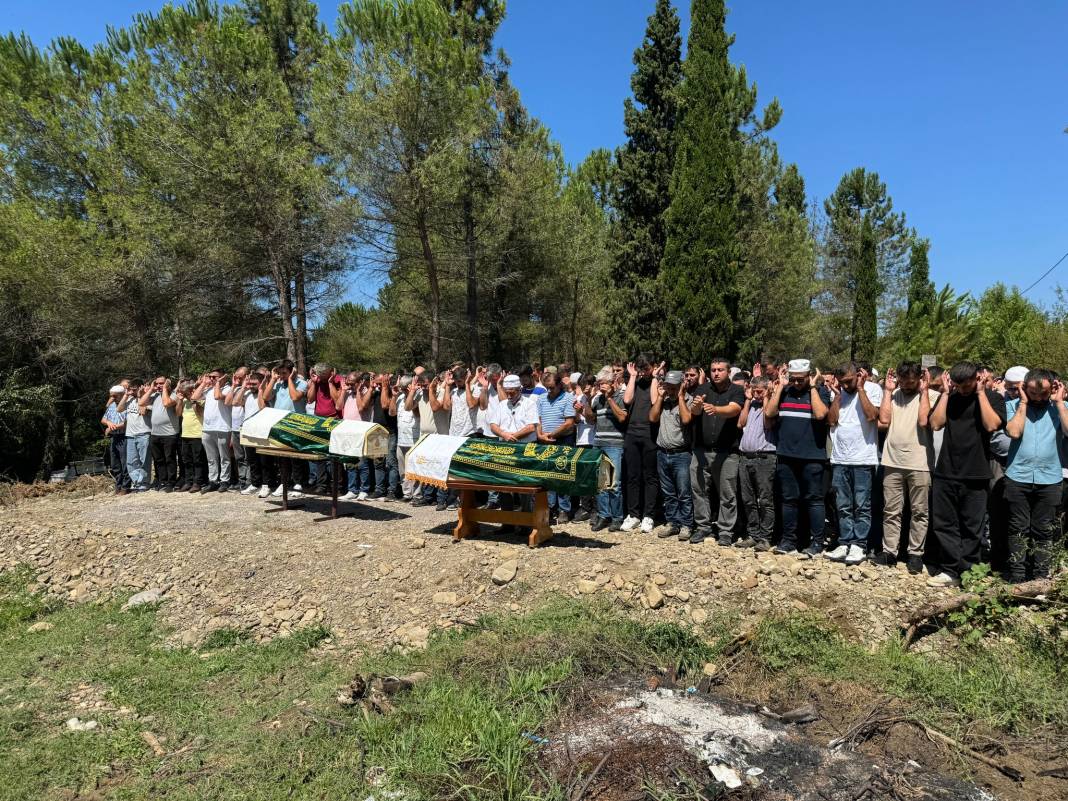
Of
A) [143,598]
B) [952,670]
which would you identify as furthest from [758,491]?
[143,598]

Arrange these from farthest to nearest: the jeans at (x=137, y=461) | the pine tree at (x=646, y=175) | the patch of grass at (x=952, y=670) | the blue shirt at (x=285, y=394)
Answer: the pine tree at (x=646, y=175) → the jeans at (x=137, y=461) → the blue shirt at (x=285, y=394) → the patch of grass at (x=952, y=670)

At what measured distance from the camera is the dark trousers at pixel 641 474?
8.30m

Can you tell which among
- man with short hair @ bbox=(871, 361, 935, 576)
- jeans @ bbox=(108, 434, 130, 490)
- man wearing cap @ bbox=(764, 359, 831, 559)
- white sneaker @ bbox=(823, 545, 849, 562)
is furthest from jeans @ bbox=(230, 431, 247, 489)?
man with short hair @ bbox=(871, 361, 935, 576)

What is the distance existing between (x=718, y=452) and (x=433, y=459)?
3.30 m

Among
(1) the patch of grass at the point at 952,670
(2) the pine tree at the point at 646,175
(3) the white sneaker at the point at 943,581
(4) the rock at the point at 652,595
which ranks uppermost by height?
(2) the pine tree at the point at 646,175

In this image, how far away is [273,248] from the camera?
18953 millimetres

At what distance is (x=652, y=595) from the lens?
20.9 ft

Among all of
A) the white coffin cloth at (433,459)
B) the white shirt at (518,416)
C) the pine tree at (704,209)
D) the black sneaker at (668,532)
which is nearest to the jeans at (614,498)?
the black sneaker at (668,532)

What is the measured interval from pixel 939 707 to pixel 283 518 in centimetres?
817

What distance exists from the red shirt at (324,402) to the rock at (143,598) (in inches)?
145

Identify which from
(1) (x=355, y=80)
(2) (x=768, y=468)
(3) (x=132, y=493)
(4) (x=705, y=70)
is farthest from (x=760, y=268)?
(3) (x=132, y=493)

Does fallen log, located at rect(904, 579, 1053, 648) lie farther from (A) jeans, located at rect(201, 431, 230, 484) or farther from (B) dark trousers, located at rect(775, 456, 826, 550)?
(A) jeans, located at rect(201, 431, 230, 484)

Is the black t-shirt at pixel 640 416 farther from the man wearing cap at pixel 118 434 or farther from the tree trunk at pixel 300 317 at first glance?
the tree trunk at pixel 300 317

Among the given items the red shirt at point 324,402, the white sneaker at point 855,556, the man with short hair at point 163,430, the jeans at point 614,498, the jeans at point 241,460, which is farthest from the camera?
the man with short hair at point 163,430
